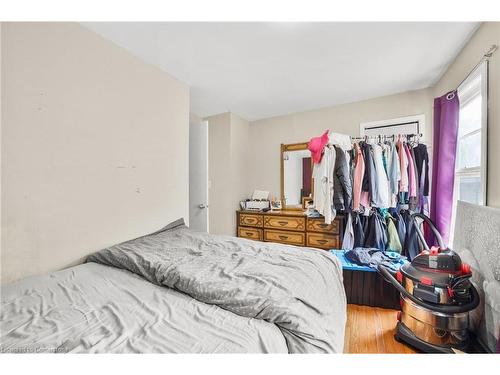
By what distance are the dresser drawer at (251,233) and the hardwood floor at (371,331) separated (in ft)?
4.65

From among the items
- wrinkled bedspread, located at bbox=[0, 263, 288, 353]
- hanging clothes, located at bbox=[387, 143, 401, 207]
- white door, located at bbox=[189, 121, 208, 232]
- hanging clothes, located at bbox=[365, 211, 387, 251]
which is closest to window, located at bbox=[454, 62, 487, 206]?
hanging clothes, located at bbox=[387, 143, 401, 207]

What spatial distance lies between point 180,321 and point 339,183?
→ 205 centimetres

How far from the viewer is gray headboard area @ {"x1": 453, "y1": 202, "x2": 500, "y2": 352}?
3.56ft

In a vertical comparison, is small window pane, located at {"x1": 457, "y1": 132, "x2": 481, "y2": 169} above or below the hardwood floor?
above

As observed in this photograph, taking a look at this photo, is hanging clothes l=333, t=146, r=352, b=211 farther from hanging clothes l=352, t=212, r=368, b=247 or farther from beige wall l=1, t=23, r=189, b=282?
beige wall l=1, t=23, r=189, b=282

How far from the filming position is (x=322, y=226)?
2523mm

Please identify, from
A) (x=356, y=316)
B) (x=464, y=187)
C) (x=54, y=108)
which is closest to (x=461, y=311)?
(x=356, y=316)

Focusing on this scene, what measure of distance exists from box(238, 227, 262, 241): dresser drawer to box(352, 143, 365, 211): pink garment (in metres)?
1.34

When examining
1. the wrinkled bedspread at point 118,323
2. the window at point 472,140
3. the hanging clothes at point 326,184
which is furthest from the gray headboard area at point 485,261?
the wrinkled bedspread at point 118,323

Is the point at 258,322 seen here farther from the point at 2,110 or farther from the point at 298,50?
the point at 298,50

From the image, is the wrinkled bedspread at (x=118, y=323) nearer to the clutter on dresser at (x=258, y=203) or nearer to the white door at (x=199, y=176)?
the white door at (x=199, y=176)

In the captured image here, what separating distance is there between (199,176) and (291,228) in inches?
54.9

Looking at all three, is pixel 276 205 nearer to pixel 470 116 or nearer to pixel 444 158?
pixel 444 158

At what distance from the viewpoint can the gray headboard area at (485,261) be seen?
3.56 feet
